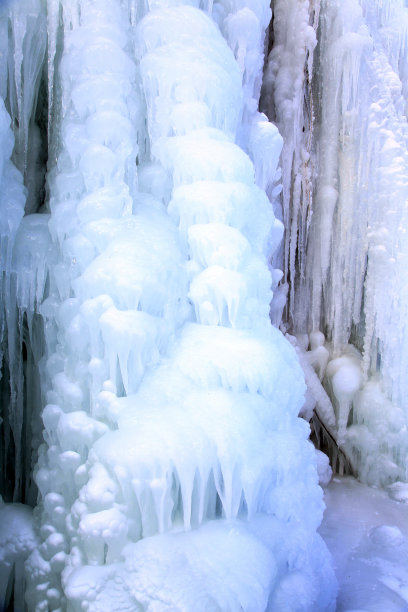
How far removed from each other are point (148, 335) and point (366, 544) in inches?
92.3

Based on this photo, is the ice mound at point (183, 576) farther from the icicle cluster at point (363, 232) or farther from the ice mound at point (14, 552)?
the icicle cluster at point (363, 232)

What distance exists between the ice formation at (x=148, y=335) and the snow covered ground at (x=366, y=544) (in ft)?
0.88

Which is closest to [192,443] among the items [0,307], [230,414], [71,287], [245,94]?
[230,414]

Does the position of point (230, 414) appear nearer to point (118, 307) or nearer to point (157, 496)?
point (157, 496)

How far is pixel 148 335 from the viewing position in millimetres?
3109

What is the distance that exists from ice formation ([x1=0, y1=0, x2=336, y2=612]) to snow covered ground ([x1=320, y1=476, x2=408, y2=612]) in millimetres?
269

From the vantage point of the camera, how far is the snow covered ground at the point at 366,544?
3.38 metres

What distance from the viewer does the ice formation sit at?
9.07 ft

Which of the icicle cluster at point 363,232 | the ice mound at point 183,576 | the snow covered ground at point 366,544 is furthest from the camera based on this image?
the icicle cluster at point 363,232

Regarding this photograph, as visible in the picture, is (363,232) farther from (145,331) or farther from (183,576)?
(183,576)

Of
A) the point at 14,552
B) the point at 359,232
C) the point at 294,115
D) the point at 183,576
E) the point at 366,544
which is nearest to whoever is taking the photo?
the point at 183,576

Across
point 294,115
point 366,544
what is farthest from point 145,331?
point 294,115

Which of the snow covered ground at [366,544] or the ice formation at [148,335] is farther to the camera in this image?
the snow covered ground at [366,544]

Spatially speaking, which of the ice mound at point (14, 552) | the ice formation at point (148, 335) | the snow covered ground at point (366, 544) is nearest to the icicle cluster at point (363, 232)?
the snow covered ground at point (366, 544)
